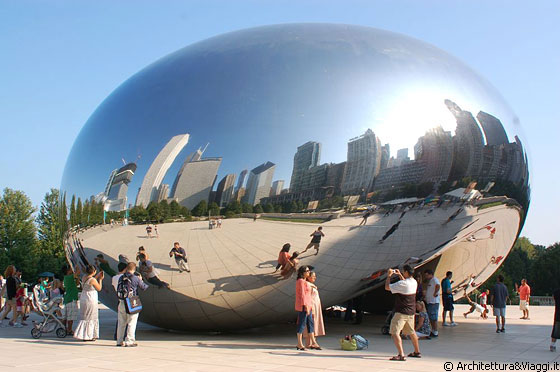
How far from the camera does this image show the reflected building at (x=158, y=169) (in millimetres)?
8469

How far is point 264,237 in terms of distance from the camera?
8.18 meters

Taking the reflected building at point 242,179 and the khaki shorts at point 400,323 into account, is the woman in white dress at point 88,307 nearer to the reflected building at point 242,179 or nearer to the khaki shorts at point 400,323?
the reflected building at point 242,179

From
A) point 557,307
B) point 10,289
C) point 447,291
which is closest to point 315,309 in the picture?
point 557,307

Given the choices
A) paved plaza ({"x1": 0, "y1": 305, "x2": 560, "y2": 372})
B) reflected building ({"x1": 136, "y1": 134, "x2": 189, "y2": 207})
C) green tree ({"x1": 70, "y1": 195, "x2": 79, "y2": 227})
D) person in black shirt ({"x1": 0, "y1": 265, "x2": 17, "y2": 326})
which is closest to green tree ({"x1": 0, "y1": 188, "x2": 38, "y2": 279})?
person in black shirt ({"x1": 0, "y1": 265, "x2": 17, "y2": 326})

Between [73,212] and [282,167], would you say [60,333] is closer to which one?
[73,212]

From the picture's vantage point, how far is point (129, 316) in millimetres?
8812

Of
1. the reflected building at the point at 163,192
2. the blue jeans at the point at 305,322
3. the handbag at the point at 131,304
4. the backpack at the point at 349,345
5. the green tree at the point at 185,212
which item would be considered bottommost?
the backpack at the point at 349,345

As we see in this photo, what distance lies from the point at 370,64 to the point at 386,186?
215cm

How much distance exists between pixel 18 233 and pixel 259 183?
4255 cm

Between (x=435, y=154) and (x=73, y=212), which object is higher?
(x=435, y=154)

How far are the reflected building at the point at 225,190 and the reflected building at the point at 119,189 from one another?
1551mm

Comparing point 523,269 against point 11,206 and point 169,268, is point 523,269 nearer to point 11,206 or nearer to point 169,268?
point 11,206

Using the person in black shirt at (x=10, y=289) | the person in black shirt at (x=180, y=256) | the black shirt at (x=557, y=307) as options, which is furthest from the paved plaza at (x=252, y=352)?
the person in black shirt at (x=10, y=289)

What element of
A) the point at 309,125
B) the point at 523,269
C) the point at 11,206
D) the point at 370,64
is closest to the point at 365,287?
the point at 309,125
